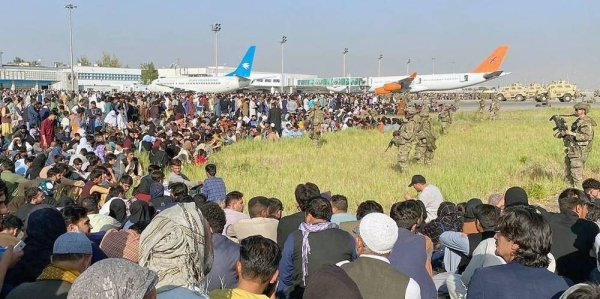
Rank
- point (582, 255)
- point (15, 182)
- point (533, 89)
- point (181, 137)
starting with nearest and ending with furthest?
point (582, 255) < point (15, 182) < point (181, 137) < point (533, 89)

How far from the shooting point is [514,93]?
192ft

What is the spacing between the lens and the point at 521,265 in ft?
10.1

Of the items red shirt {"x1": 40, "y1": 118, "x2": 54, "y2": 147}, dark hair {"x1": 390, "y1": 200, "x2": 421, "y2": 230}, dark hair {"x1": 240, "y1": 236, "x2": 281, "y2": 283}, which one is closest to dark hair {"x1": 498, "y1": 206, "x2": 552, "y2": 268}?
dark hair {"x1": 240, "y1": 236, "x2": 281, "y2": 283}

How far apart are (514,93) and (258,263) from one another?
198ft

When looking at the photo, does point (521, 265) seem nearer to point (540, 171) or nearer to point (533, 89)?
point (540, 171)

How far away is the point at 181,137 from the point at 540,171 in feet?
30.3

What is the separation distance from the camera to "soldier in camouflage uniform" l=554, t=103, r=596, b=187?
1105 cm

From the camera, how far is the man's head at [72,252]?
3277 millimetres

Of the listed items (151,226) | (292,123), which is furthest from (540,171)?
(151,226)

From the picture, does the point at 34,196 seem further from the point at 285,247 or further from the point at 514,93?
the point at 514,93

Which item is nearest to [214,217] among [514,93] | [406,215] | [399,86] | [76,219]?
[76,219]

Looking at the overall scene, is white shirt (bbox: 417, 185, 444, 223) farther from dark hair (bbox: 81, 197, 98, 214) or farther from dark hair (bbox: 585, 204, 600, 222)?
dark hair (bbox: 81, 197, 98, 214)

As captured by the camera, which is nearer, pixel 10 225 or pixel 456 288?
pixel 456 288

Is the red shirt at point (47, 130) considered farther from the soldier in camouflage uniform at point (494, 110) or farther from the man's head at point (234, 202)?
the soldier in camouflage uniform at point (494, 110)
